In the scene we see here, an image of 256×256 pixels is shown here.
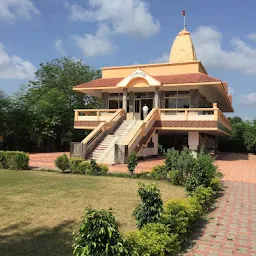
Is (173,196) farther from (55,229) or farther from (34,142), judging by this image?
(34,142)

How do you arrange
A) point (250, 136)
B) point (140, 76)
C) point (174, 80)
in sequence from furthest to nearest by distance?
1. point (250, 136)
2. point (140, 76)
3. point (174, 80)

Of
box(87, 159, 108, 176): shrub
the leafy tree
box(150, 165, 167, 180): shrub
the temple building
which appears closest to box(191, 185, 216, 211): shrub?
box(150, 165, 167, 180): shrub

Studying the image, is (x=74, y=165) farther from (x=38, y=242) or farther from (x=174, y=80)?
(x=174, y=80)

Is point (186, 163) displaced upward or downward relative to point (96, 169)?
upward

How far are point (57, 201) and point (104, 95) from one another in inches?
713

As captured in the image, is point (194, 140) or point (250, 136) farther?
point (250, 136)

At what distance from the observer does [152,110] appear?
2023 centimetres

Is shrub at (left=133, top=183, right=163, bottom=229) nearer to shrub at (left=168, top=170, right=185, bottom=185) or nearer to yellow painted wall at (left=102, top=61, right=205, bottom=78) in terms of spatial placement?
shrub at (left=168, top=170, right=185, bottom=185)

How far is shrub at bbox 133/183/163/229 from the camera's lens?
5141 millimetres

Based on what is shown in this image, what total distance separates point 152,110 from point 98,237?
17219 mm

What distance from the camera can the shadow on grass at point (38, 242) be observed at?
463 centimetres

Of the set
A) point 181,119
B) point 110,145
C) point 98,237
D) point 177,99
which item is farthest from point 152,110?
point 98,237

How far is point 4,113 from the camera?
24.8 m

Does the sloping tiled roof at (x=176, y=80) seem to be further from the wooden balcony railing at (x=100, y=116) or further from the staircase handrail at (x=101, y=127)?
the staircase handrail at (x=101, y=127)
